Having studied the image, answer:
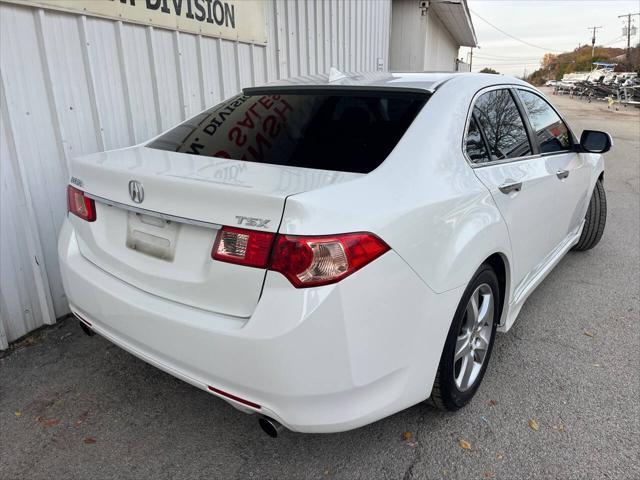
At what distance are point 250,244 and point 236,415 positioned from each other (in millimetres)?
1189

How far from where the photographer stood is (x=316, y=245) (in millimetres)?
1633

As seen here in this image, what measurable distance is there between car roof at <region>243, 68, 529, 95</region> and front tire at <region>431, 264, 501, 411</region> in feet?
3.13

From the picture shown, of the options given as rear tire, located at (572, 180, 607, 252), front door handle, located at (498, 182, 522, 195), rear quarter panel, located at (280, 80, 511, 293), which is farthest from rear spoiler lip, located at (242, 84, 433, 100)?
rear tire, located at (572, 180, 607, 252)

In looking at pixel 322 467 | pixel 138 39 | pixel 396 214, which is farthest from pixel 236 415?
pixel 138 39

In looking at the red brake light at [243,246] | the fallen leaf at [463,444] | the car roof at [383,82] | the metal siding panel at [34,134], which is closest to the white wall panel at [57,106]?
the metal siding panel at [34,134]

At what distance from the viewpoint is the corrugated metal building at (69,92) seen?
3.05 metres

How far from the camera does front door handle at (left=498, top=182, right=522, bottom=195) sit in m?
2.47

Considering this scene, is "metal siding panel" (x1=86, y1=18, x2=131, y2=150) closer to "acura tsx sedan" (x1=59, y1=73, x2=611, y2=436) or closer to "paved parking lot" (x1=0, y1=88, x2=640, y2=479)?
"acura tsx sedan" (x1=59, y1=73, x2=611, y2=436)

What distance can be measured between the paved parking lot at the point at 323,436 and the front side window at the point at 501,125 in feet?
4.08

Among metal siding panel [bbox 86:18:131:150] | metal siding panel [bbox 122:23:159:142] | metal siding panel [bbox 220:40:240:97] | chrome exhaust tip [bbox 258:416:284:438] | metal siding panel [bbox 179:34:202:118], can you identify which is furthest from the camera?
metal siding panel [bbox 220:40:240:97]

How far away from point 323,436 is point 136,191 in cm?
141

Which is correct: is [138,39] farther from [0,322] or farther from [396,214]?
[396,214]

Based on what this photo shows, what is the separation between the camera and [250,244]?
1.69m

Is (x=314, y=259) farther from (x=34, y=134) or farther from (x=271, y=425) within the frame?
(x=34, y=134)
